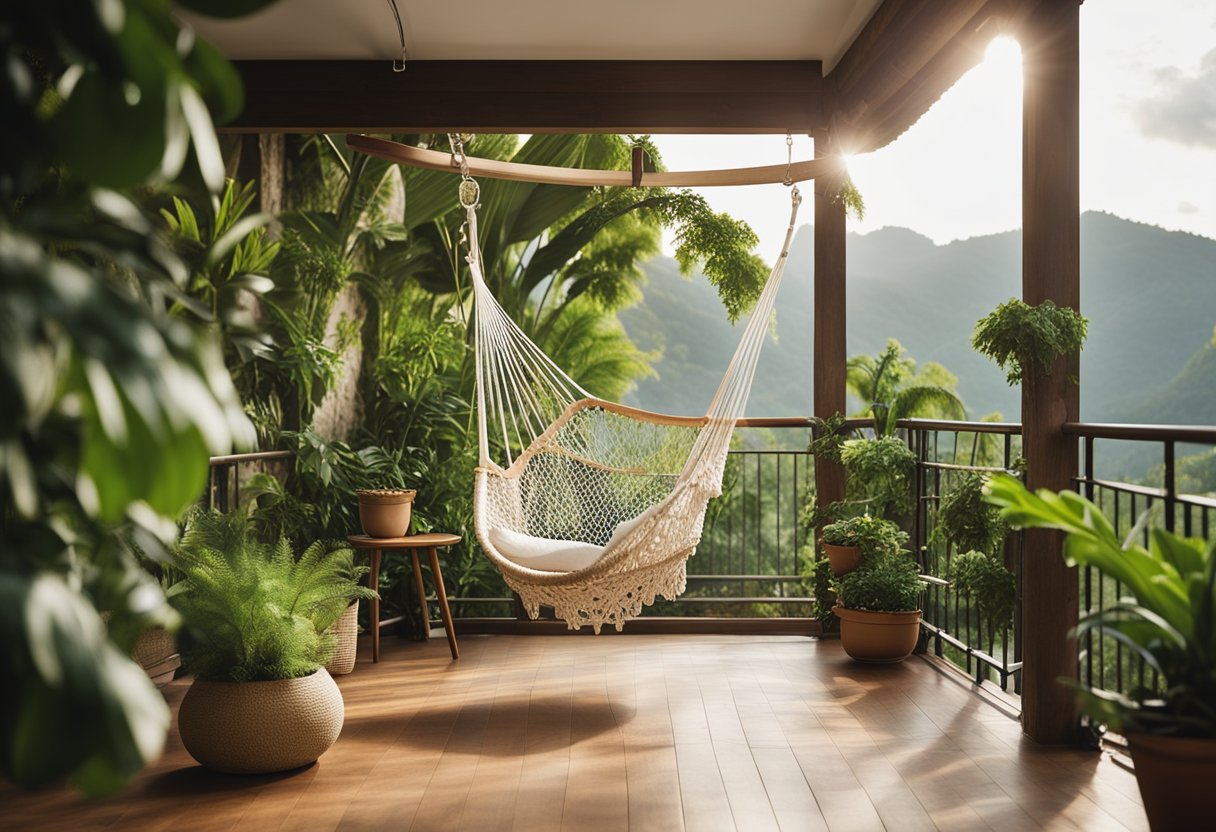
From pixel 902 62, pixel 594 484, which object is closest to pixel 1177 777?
pixel 902 62

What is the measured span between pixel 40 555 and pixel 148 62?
39 cm

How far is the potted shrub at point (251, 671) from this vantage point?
2.29 metres

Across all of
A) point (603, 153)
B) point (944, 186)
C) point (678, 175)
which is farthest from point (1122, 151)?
point (678, 175)

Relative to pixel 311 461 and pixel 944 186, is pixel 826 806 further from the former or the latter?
pixel 944 186

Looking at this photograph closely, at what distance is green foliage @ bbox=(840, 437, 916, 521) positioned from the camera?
3.57 metres

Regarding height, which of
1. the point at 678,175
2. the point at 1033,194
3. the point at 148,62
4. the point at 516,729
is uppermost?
the point at 678,175

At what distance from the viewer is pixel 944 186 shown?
16.4 m

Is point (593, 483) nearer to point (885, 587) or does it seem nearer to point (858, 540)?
point (858, 540)

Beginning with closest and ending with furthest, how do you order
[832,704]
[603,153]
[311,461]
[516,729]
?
1. [516,729]
2. [832,704]
3. [311,461]
4. [603,153]

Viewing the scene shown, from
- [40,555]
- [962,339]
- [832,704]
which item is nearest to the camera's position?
[40,555]

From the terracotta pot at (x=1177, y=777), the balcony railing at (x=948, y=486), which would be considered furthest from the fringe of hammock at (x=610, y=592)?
the terracotta pot at (x=1177, y=777)

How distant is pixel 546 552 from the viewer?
3.25 metres

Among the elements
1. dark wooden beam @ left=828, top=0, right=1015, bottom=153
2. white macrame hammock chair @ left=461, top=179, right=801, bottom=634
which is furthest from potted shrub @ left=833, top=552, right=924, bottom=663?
dark wooden beam @ left=828, top=0, right=1015, bottom=153

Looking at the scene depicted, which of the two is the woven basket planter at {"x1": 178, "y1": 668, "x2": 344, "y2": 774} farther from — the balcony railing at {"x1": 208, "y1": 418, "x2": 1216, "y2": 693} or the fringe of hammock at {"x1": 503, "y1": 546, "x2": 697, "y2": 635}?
the balcony railing at {"x1": 208, "y1": 418, "x2": 1216, "y2": 693}
